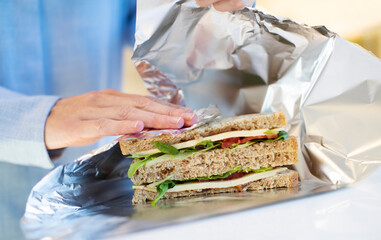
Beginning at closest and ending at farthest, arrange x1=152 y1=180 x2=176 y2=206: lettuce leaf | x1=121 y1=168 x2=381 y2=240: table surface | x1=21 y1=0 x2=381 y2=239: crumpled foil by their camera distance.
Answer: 1. x1=121 y1=168 x2=381 y2=240: table surface
2. x1=152 y1=180 x2=176 y2=206: lettuce leaf
3. x1=21 y1=0 x2=381 y2=239: crumpled foil

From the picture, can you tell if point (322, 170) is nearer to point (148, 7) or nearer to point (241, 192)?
point (241, 192)

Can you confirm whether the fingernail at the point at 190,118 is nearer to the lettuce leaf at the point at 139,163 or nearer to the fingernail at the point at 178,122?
the fingernail at the point at 178,122

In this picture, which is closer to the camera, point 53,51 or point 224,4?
point 224,4

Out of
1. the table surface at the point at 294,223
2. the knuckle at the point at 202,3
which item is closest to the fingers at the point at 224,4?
the knuckle at the point at 202,3

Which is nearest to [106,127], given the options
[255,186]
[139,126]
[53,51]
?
[139,126]

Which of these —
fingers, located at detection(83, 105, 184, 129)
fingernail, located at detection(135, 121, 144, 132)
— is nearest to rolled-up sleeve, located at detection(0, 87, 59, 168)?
fingers, located at detection(83, 105, 184, 129)

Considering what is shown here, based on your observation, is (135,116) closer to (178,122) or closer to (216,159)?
(178,122)

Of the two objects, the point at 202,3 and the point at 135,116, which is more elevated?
the point at 202,3

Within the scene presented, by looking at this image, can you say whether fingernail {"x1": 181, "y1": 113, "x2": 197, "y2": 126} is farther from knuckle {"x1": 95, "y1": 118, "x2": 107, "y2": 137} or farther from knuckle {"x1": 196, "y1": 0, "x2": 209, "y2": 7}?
knuckle {"x1": 196, "y1": 0, "x2": 209, "y2": 7}
